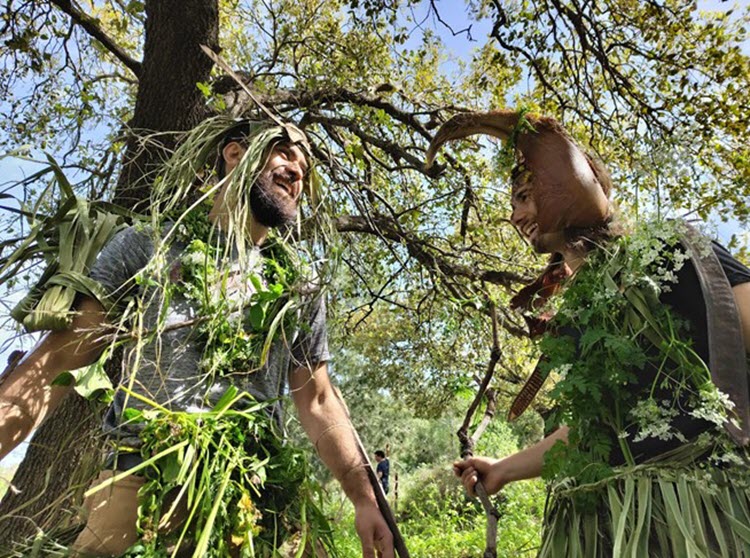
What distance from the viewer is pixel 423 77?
606cm

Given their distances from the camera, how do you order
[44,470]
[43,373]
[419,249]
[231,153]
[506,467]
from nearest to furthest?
[43,373] → [506,467] → [231,153] → [44,470] → [419,249]

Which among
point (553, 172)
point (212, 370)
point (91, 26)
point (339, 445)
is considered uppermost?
point (91, 26)

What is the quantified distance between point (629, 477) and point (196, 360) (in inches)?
47.4

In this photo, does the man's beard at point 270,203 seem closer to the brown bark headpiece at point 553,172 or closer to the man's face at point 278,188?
the man's face at point 278,188


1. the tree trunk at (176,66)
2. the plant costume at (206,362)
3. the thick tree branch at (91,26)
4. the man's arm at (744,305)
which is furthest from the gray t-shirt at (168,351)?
the thick tree branch at (91,26)

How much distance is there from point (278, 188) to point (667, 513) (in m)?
1.45

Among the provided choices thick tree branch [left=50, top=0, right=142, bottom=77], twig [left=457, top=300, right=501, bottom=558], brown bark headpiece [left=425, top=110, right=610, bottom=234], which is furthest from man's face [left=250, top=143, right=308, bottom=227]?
thick tree branch [left=50, top=0, right=142, bottom=77]

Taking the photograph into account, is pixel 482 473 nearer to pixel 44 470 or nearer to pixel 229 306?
pixel 229 306

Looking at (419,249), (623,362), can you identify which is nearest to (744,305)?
(623,362)

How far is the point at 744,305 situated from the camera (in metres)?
1.34

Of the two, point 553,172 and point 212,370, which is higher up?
point 553,172

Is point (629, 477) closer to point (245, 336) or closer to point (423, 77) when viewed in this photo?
point (245, 336)

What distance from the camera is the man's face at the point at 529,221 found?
1.72m

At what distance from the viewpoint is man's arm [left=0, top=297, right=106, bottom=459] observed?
4.82ft
